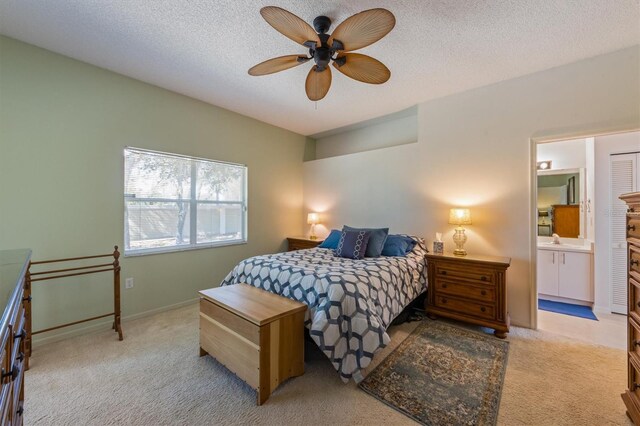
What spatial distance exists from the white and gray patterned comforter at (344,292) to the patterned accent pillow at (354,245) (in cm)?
15

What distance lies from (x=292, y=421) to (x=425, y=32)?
9.60 feet

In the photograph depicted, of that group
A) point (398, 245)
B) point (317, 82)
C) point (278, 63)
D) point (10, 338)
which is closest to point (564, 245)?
point (398, 245)

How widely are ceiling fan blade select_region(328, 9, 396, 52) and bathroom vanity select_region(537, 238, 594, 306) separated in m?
3.74

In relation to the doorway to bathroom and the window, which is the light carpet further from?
the window

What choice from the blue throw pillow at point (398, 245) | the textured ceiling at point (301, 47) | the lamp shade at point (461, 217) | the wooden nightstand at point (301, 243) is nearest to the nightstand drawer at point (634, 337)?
the lamp shade at point (461, 217)

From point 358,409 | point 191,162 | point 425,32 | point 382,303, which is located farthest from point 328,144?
point 358,409

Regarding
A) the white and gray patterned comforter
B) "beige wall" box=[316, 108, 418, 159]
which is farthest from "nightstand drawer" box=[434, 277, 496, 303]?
"beige wall" box=[316, 108, 418, 159]

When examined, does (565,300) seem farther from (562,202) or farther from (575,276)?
(562,202)

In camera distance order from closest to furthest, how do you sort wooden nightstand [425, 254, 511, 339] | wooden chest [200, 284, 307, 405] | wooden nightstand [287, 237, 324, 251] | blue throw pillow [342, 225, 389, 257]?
wooden chest [200, 284, 307, 405]
wooden nightstand [425, 254, 511, 339]
blue throw pillow [342, 225, 389, 257]
wooden nightstand [287, 237, 324, 251]

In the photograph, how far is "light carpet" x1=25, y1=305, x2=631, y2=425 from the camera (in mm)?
1580

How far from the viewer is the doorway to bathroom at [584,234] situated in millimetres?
2977

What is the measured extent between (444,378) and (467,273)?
1192 millimetres

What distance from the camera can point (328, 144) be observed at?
199 inches

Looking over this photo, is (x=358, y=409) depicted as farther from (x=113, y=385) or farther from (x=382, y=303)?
(x=113, y=385)
